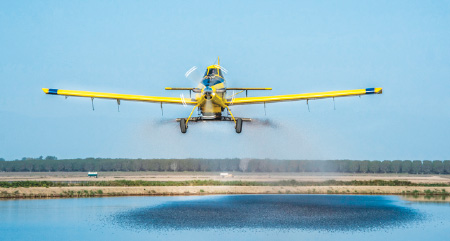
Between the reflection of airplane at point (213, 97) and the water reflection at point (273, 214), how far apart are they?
19931mm

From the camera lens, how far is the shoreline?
92.2m

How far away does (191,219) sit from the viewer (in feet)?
240

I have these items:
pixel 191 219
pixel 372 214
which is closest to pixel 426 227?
pixel 372 214

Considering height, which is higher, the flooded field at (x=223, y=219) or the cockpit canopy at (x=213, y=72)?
the cockpit canopy at (x=213, y=72)

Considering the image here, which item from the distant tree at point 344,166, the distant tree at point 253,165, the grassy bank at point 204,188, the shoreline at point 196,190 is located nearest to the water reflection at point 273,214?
the shoreline at point 196,190

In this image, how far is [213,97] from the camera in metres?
48.5

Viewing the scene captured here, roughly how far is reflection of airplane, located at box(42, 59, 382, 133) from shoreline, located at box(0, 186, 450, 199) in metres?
42.3

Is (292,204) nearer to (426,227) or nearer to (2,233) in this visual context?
(426,227)

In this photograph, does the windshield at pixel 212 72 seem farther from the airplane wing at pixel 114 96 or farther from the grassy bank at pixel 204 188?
the grassy bank at pixel 204 188

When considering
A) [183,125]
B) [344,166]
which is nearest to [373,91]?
[183,125]

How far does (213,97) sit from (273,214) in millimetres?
34429

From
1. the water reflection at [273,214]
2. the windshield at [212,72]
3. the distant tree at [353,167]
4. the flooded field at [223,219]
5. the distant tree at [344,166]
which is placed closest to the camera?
the windshield at [212,72]

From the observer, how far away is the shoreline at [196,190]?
303 ft

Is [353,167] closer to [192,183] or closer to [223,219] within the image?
[192,183]
